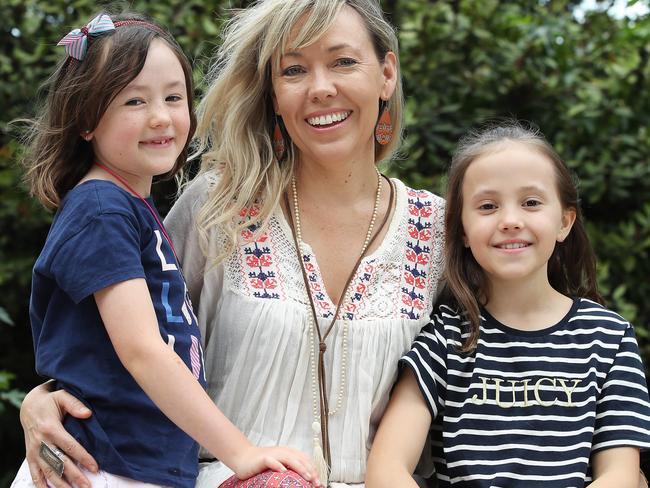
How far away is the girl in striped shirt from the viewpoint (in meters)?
2.47

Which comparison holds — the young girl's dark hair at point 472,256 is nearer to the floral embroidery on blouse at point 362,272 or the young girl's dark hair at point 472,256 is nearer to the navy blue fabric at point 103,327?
the floral embroidery on blouse at point 362,272

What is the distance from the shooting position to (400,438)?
251cm

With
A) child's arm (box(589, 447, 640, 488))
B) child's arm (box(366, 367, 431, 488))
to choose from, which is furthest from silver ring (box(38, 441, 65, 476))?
child's arm (box(589, 447, 640, 488))

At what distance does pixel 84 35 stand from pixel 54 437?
37.0 inches

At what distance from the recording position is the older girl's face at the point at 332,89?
2.68m

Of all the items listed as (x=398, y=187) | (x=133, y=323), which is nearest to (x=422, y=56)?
(x=398, y=187)

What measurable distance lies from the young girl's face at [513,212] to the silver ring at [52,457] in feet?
3.88

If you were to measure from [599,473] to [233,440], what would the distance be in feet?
3.16

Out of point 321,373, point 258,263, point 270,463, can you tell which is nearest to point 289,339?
point 321,373

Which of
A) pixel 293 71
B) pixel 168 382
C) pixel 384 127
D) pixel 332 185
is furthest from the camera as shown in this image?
pixel 384 127

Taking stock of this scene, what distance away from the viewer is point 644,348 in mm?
3844

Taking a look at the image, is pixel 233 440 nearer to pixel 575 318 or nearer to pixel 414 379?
pixel 414 379

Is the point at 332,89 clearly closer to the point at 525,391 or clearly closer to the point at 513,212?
the point at 513,212

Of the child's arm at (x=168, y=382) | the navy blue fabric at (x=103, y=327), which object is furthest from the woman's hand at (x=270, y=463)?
the navy blue fabric at (x=103, y=327)
